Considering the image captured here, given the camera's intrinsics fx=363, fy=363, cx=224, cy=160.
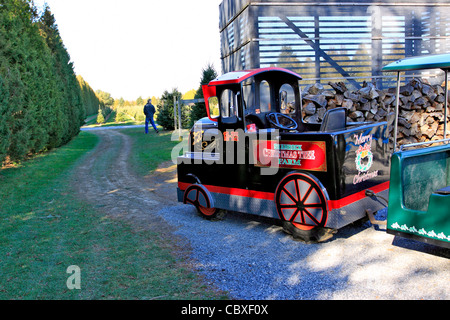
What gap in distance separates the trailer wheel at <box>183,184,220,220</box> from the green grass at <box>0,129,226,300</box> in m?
1.05

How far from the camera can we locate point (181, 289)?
3.92 metres

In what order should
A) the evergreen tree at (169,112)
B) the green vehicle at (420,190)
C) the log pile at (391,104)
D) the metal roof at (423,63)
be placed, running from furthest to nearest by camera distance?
the evergreen tree at (169,112) → the log pile at (391,104) → the metal roof at (423,63) → the green vehicle at (420,190)

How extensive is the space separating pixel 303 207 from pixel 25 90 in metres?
12.8

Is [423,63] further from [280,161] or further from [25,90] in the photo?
[25,90]

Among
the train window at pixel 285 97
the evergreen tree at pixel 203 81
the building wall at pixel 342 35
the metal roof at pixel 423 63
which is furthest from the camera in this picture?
the evergreen tree at pixel 203 81

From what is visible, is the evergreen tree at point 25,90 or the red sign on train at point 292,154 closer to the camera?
the red sign on train at point 292,154

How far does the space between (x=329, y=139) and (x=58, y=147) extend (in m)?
18.6

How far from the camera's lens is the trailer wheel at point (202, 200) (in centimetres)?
630

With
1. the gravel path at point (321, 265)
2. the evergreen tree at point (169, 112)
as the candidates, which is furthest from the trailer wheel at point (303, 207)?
the evergreen tree at point (169, 112)

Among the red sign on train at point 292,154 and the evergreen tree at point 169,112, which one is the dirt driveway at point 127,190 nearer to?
the red sign on train at point 292,154

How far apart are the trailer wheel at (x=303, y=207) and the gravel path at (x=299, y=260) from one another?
16 cm

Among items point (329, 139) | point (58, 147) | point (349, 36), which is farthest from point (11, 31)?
point (329, 139)

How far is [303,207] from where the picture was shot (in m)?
4.96
